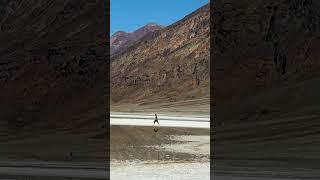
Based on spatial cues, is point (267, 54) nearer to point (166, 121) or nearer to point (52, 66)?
point (166, 121)

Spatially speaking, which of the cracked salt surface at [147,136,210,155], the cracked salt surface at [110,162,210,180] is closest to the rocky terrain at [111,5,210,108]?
the cracked salt surface at [147,136,210,155]

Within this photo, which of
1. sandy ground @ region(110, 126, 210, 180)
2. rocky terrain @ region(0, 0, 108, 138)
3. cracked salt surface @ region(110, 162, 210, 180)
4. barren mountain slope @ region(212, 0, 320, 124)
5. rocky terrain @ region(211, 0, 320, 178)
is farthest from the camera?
barren mountain slope @ region(212, 0, 320, 124)

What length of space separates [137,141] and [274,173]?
1044cm

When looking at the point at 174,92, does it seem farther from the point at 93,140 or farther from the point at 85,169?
the point at 85,169

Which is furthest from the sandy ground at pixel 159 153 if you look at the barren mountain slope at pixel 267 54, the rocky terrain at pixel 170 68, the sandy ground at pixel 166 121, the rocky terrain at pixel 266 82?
the rocky terrain at pixel 170 68

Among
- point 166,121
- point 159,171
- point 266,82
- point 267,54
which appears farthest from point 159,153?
point 267,54

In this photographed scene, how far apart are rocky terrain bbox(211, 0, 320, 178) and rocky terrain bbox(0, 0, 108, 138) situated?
8.19 metres

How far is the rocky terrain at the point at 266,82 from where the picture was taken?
21953 millimetres

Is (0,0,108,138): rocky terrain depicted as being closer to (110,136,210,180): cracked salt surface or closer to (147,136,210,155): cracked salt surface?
(147,136,210,155): cracked salt surface

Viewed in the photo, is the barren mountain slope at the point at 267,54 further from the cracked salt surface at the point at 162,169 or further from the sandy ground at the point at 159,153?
the cracked salt surface at the point at 162,169

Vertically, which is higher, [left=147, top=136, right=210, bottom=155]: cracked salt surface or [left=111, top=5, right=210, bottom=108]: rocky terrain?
Result: [left=111, top=5, right=210, bottom=108]: rocky terrain

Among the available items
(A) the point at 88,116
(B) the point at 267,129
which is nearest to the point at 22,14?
(A) the point at 88,116

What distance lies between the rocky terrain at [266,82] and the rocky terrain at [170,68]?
1405 cm

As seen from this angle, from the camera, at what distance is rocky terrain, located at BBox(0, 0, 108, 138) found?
32938 millimetres
